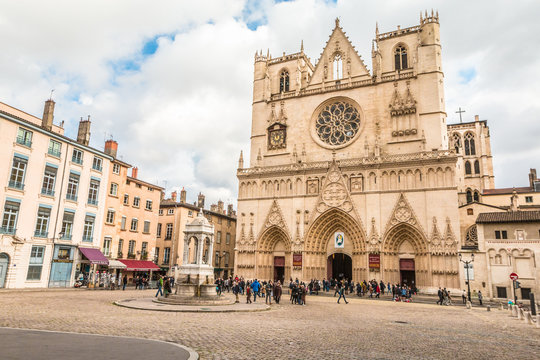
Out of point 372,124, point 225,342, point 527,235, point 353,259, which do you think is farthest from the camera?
point 372,124

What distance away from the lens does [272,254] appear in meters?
43.4

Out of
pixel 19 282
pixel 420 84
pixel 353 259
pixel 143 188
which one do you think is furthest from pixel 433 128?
pixel 19 282

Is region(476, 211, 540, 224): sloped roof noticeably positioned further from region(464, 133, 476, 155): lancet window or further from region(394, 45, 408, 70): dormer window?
region(464, 133, 476, 155): lancet window

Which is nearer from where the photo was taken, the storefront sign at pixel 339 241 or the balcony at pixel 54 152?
the balcony at pixel 54 152

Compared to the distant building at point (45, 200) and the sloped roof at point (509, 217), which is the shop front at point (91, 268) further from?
the sloped roof at point (509, 217)

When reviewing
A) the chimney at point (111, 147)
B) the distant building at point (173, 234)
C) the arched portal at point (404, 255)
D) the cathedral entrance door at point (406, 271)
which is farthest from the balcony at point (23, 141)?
the cathedral entrance door at point (406, 271)

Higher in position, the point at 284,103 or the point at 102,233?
the point at 284,103

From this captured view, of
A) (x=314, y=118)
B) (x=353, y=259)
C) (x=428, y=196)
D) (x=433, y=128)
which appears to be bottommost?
(x=353, y=259)

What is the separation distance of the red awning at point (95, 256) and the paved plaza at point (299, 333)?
57.1ft

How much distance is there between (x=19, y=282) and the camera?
29016mm

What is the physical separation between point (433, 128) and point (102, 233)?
35.1 meters

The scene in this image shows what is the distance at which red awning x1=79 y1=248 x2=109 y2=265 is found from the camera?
110 feet

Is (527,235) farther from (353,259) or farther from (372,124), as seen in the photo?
(372,124)

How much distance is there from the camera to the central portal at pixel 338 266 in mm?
41125
